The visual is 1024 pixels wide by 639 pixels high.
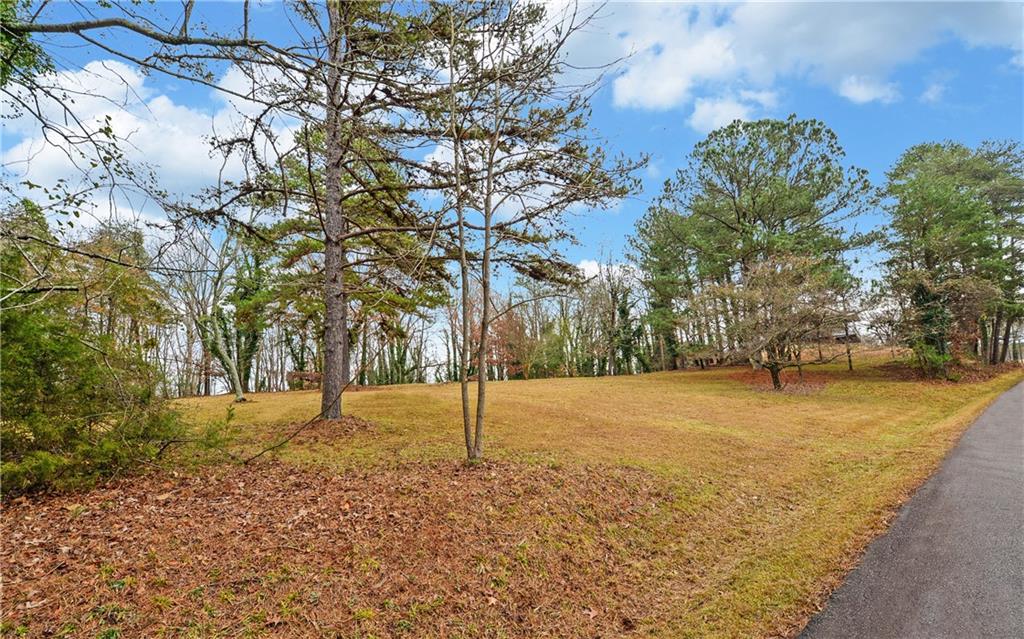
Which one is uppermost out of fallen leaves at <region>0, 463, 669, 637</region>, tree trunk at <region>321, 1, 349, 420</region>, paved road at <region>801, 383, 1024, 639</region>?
tree trunk at <region>321, 1, 349, 420</region>

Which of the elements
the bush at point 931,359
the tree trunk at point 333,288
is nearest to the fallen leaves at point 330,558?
the tree trunk at point 333,288

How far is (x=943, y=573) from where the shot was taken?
3740 mm

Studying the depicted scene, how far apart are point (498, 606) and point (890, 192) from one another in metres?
27.4

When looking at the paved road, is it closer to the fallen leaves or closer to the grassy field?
the grassy field

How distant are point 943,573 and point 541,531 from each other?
137 inches

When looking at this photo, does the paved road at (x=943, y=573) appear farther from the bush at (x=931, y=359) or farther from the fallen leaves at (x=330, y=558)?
the bush at (x=931, y=359)

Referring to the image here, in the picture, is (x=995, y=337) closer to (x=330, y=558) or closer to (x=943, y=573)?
(x=943, y=573)

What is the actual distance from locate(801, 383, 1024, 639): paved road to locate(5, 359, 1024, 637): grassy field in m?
0.21

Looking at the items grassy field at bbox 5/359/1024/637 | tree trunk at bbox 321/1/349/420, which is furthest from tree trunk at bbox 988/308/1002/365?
tree trunk at bbox 321/1/349/420

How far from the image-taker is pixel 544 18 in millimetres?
6258

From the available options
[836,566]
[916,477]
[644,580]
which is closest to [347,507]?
[644,580]

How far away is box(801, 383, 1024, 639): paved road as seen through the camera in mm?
3109

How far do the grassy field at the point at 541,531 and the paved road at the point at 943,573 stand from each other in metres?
0.21

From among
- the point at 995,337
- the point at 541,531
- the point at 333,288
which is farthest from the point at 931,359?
the point at 333,288
